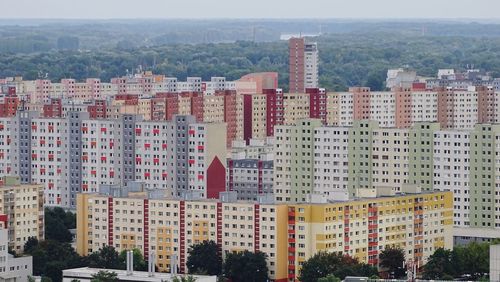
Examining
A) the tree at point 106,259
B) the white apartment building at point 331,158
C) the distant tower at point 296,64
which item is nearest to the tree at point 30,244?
the tree at point 106,259

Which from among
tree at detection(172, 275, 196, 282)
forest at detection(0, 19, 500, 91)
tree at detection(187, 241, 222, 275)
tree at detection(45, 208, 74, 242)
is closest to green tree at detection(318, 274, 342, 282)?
tree at detection(172, 275, 196, 282)

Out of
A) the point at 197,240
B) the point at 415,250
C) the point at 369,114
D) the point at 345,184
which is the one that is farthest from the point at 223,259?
the point at 369,114

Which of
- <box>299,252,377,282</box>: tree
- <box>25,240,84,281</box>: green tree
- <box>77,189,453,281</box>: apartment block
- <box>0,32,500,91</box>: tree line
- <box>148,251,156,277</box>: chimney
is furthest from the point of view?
<box>0,32,500,91</box>: tree line

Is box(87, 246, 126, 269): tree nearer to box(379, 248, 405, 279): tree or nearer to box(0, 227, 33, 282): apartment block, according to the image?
box(0, 227, 33, 282): apartment block

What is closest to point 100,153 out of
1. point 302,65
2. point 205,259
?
point 205,259

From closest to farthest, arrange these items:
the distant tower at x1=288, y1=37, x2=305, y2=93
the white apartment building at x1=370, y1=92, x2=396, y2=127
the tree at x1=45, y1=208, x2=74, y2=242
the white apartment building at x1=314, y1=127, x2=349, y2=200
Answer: the tree at x1=45, y1=208, x2=74, y2=242, the white apartment building at x1=314, y1=127, x2=349, y2=200, the white apartment building at x1=370, y1=92, x2=396, y2=127, the distant tower at x1=288, y1=37, x2=305, y2=93

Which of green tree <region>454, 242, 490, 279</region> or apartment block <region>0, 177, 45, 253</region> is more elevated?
apartment block <region>0, 177, 45, 253</region>

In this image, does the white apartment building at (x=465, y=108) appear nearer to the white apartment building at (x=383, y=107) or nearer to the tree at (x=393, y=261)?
the white apartment building at (x=383, y=107)

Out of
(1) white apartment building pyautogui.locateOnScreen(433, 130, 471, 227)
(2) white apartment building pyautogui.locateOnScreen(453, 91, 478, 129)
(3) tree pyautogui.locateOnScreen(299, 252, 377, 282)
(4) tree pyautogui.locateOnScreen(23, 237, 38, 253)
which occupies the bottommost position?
(3) tree pyautogui.locateOnScreen(299, 252, 377, 282)
